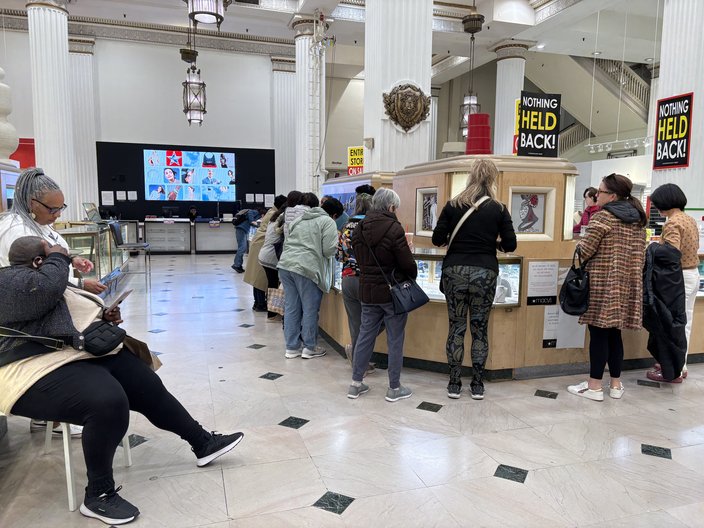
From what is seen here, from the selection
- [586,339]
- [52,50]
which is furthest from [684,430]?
[52,50]

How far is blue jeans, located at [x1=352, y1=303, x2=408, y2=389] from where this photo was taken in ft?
11.9

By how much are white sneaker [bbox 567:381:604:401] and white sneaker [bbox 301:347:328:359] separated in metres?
2.16

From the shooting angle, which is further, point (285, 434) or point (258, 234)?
point (258, 234)

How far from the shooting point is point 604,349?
12.2 feet

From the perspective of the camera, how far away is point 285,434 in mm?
3172

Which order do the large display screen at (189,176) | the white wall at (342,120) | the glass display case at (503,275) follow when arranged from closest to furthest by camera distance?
the glass display case at (503,275) → the large display screen at (189,176) → the white wall at (342,120)

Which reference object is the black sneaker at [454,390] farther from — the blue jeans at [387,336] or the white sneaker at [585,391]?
the white sneaker at [585,391]

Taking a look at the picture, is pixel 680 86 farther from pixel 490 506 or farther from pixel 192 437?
pixel 192 437

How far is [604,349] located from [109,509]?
130 inches

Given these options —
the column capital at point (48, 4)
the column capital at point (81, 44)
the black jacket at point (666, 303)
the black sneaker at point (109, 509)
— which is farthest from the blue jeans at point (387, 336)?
the column capital at point (81, 44)

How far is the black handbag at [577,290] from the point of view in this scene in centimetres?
364

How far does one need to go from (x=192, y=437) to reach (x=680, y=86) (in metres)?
7.02

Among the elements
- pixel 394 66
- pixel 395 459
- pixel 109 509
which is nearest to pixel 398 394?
pixel 395 459

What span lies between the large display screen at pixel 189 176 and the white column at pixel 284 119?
1414 mm
